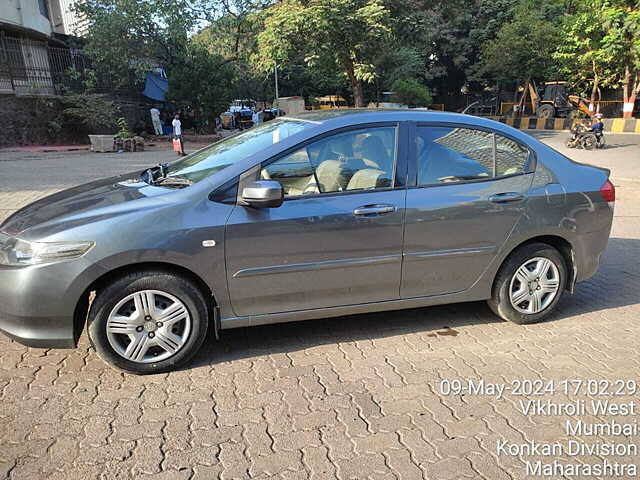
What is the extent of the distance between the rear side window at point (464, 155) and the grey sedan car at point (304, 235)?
0.04ft

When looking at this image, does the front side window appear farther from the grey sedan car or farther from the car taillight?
the car taillight

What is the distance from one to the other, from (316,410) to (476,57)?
4054 centimetres

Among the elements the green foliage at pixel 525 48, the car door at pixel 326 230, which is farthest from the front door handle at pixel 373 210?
the green foliage at pixel 525 48

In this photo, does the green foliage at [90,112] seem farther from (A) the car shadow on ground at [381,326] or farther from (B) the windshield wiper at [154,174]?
(A) the car shadow on ground at [381,326]

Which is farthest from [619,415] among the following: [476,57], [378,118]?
[476,57]

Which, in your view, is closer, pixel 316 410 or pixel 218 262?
pixel 316 410

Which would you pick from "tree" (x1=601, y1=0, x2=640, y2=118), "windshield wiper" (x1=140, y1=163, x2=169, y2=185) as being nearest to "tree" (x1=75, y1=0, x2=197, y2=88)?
"tree" (x1=601, y1=0, x2=640, y2=118)

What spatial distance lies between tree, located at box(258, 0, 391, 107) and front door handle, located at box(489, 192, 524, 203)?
14505mm

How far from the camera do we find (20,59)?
66.1 feet

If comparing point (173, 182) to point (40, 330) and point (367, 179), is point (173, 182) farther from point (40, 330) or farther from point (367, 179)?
point (367, 179)

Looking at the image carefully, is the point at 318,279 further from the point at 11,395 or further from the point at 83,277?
the point at 11,395

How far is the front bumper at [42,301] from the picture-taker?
9.75 ft

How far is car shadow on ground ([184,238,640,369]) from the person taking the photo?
369cm

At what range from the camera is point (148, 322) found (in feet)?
10.5
